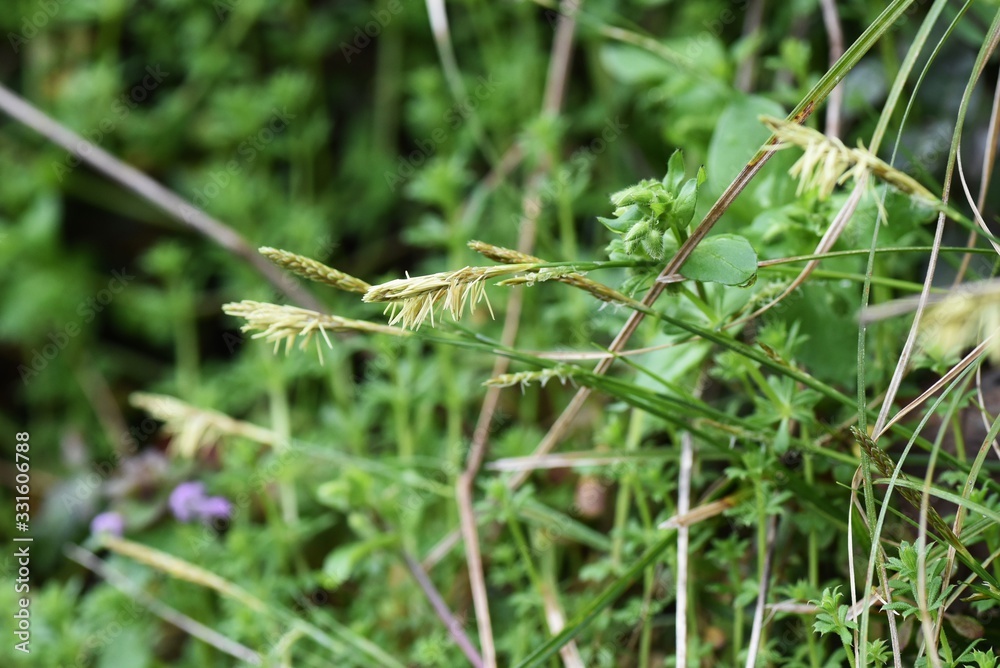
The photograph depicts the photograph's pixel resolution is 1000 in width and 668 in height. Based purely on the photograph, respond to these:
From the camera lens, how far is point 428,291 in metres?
0.90

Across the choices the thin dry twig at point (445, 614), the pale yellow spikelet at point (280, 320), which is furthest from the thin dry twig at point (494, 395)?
the pale yellow spikelet at point (280, 320)

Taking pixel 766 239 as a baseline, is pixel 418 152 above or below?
below

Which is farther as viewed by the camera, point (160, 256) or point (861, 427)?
point (160, 256)

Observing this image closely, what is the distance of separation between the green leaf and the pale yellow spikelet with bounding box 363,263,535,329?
0.21 meters

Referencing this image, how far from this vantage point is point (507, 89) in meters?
2.28

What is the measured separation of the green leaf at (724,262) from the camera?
968mm

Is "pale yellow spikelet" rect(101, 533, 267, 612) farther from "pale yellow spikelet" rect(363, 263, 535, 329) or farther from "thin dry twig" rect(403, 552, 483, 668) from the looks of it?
→ "pale yellow spikelet" rect(363, 263, 535, 329)

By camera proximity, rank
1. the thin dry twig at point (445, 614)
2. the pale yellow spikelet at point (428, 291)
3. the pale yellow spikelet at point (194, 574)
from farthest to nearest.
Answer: the pale yellow spikelet at point (194, 574) → the thin dry twig at point (445, 614) → the pale yellow spikelet at point (428, 291)

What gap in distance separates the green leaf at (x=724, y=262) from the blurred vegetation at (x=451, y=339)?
1.6 inches

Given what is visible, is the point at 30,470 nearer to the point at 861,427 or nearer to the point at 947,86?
the point at 861,427

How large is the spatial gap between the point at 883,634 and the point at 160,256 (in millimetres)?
1987

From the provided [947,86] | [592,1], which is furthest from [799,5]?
[592,1]

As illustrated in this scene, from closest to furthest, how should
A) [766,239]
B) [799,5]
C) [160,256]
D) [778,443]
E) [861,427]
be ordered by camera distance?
[861,427] → [778,443] → [766,239] → [799,5] → [160,256]

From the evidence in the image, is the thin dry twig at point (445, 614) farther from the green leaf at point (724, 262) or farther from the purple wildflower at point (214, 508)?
the green leaf at point (724, 262)
